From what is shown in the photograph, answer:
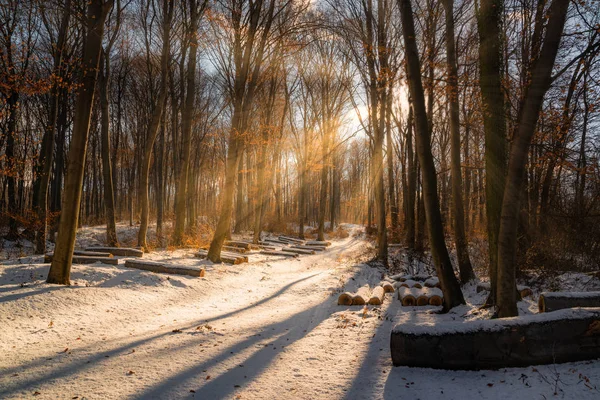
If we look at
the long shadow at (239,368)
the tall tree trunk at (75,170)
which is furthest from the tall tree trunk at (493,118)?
the tall tree trunk at (75,170)

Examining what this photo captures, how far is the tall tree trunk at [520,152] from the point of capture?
13.7ft

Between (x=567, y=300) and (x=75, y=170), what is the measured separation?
865cm

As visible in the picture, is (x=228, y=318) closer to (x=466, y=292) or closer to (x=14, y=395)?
(x=14, y=395)

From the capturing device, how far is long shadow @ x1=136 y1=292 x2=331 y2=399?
3479 millimetres

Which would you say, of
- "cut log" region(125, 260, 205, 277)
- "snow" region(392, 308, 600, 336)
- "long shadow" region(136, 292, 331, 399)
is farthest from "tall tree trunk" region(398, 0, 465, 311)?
"cut log" region(125, 260, 205, 277)

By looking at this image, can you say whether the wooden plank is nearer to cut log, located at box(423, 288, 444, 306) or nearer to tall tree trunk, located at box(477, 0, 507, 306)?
cut log, located at box(423, 288, 444, 306)

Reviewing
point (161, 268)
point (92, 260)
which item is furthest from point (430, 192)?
point (92, 260)

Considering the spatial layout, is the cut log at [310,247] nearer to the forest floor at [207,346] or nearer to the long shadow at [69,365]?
the forest floor at [207,346]

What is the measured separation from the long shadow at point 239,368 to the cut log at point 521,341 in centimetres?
220

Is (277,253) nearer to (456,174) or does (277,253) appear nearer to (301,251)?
(301,251)

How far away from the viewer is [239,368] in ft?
13.7

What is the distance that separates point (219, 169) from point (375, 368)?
40993mm

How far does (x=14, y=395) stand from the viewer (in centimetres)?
315

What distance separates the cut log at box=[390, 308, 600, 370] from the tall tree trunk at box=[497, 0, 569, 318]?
3.07ft
